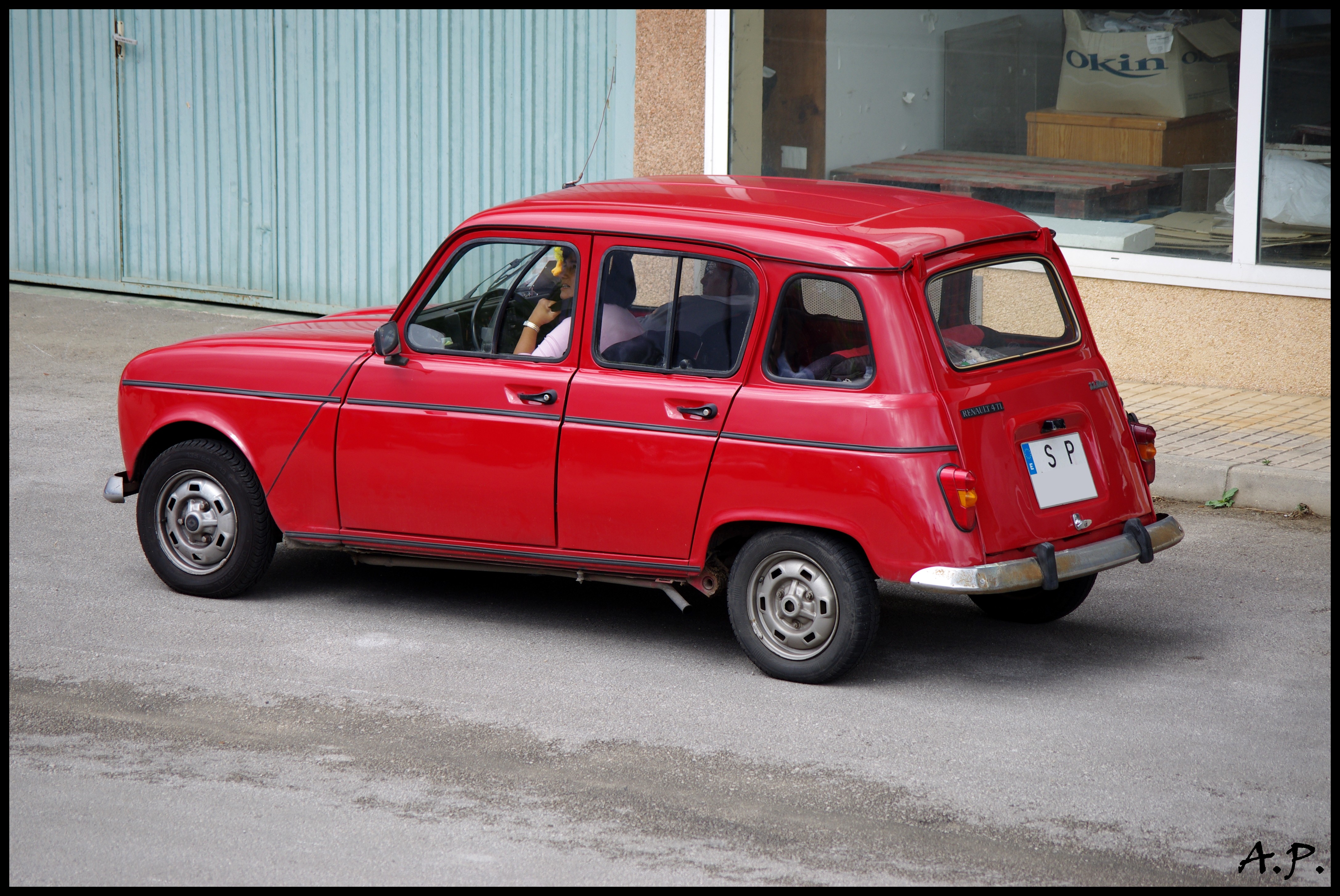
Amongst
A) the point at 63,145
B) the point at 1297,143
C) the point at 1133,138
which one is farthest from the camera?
the point at 63,145

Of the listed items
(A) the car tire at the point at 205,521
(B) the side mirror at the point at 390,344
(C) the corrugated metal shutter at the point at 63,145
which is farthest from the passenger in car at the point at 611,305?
(C) the corrugated metal shutter at the point at 63,145

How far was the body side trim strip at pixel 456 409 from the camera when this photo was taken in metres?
5.96

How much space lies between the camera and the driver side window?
19.9 feet

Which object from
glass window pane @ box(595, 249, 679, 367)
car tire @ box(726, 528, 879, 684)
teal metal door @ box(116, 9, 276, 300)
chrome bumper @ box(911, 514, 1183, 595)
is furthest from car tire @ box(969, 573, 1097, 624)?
teal metal door @ box(116, 9, 276, 300)

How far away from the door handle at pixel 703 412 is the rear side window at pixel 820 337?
244 mm

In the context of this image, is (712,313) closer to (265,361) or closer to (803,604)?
(803,604)

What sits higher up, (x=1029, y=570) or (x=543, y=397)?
(x=543, y=397)

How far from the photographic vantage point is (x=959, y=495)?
5.30m

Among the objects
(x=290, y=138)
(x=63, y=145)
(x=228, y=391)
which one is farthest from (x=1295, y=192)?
(x=63, y=145)

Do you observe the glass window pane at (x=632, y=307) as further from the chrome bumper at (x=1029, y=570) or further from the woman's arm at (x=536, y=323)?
the chrome bumper at (x=1029, y=570)

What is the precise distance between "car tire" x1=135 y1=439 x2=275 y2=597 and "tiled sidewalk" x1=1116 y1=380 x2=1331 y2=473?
486cm

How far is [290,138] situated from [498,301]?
787 centimetres

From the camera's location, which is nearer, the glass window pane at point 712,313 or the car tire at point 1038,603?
the glass window pane at point 712,313

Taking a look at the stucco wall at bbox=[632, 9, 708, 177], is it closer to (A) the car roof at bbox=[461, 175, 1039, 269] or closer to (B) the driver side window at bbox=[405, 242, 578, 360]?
(A) the car roof at bbox=[461, 175, 1039, 269]
